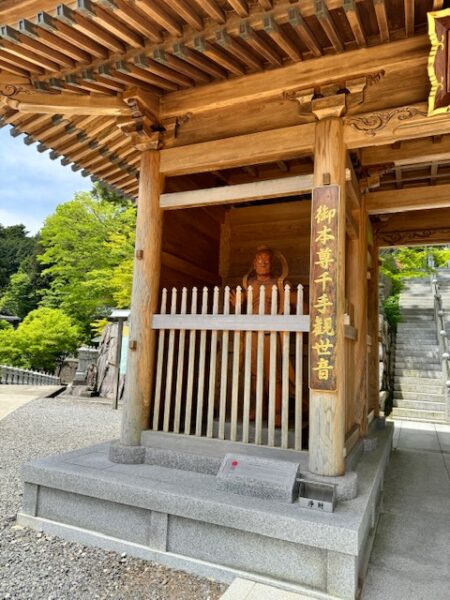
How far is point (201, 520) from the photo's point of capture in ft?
8.64

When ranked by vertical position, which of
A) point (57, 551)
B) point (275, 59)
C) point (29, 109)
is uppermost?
point (275, 59)

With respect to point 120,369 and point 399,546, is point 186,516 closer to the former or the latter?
point 399,546

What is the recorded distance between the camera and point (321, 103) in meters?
3.18

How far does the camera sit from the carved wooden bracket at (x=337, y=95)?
3.13 metres

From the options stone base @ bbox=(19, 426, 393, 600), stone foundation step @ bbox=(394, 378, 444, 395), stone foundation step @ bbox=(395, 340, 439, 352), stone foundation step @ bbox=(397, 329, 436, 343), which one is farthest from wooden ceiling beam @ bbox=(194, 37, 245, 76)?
stone foundation step @ bbox=(397, 329, 436, 343)

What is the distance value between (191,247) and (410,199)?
2.74 meters

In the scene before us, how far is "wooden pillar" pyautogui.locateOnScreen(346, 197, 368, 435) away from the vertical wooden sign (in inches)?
57.4

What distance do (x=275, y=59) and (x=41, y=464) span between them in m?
3.86

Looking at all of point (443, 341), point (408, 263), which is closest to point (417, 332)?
point (443, 341)

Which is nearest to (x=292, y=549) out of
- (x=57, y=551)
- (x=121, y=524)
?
(x=121, y=524)

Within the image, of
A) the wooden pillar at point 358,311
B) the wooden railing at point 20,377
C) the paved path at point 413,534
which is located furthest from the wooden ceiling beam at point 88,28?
the wooden railing at point 20,377

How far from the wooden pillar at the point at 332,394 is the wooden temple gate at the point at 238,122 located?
0.4 inches

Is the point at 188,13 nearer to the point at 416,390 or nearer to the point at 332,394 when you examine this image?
the point at 332,394

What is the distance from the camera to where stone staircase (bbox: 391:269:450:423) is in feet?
31.0
